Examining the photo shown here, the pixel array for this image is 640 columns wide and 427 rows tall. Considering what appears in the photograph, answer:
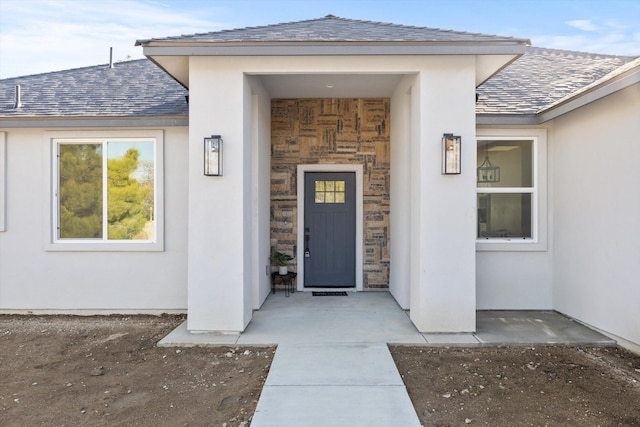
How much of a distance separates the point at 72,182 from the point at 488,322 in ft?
20.9

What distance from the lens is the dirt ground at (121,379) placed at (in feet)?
10.7

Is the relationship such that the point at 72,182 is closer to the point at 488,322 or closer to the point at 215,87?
the point at 215,87

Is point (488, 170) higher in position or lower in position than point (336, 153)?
lower

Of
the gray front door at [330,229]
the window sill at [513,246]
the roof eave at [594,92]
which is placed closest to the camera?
the roof eave at [594,92]

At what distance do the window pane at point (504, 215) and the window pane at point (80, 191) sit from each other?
5830 mm

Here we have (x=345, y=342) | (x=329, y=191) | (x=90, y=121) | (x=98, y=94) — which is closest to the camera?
(x=345, y=342)

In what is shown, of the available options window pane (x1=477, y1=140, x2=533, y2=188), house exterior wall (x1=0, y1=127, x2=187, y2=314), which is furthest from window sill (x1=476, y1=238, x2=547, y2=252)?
house exterior wall (x1=0, y1=127, x2=187, y2=314)

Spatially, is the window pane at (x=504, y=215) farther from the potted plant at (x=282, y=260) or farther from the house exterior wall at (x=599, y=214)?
the potted plant at (x=282, y=260)

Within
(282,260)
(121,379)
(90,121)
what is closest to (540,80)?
(282,260)

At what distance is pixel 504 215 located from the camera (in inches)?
248

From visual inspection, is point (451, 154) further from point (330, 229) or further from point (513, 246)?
point (330, 229)

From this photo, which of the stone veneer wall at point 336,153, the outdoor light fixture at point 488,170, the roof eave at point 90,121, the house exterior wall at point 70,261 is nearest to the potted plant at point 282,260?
the stone veneer wall at point 336,153

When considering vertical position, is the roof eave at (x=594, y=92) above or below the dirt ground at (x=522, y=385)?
above

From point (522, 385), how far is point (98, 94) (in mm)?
7280
